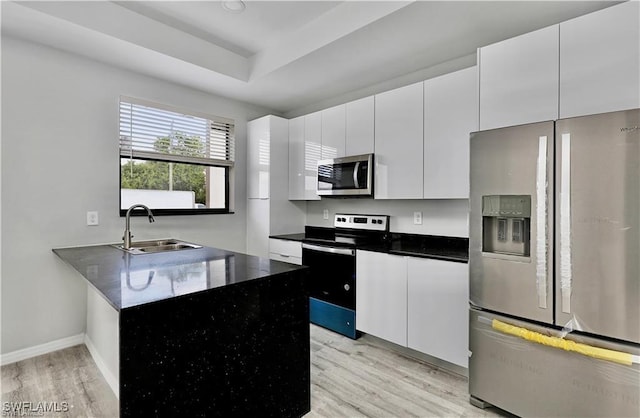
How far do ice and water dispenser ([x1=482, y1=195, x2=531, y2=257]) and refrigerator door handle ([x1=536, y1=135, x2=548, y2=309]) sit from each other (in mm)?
51

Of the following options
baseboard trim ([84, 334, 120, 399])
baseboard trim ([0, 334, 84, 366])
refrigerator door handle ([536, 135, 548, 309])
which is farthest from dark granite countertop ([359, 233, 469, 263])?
baseboard trim ([0, 334, 84, 366])

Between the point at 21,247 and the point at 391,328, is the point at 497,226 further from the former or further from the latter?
the point at 21,247

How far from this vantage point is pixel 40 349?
102 inches

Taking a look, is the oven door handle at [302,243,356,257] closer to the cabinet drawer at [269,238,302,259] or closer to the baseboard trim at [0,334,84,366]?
the cabinet drawer at [269,238,302,259]

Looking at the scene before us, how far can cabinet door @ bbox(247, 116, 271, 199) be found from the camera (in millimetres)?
3688

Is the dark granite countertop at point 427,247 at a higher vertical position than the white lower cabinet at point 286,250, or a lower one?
higher

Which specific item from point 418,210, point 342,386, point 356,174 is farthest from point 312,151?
point 342,386

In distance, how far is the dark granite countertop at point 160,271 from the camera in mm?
1344

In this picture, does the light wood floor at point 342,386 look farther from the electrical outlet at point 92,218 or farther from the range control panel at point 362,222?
the range control panel at point 362,222

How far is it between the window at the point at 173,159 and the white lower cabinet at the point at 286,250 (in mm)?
728

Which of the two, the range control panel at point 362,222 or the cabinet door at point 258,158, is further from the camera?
the cabinet door at point 258,158

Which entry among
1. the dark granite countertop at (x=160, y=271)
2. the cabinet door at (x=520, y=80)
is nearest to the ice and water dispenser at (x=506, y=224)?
the cabinet door at (x=520, y=80)

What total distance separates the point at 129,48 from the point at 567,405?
3.68 m

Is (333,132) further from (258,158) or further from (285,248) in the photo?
(285,248)
